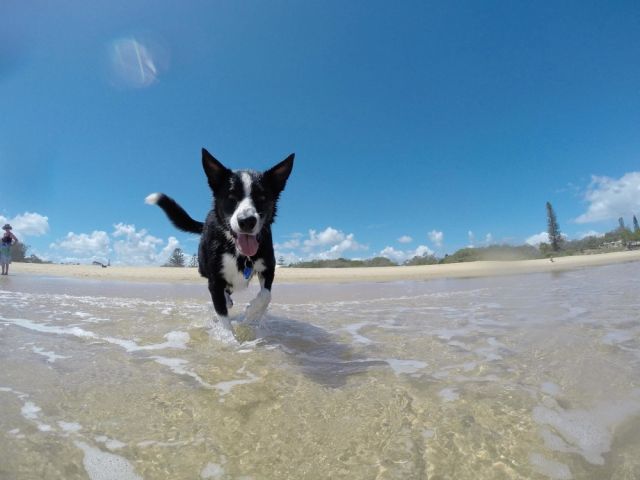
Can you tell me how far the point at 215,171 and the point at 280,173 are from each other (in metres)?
0.91

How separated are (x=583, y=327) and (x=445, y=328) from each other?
61.1 inches

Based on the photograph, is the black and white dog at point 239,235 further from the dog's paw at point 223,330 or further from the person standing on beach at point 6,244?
the person standing on beach at point 6,244

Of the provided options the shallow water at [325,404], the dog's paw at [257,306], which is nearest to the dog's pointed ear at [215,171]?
the dog's paw at [257,306]

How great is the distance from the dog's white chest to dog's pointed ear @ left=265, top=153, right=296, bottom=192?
1.17m

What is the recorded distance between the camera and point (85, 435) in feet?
5.89

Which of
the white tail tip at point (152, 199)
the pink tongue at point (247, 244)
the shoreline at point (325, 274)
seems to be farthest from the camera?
the shoreline at point (325, 274)

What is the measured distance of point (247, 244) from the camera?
4.29 meters

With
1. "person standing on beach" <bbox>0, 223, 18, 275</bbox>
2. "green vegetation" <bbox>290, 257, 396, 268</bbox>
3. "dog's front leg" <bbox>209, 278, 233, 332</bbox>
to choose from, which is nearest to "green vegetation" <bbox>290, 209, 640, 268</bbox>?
"green vegetation" <bbox>290, 257, 396, 268</bbox>

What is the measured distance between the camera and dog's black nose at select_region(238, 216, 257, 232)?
3932mm

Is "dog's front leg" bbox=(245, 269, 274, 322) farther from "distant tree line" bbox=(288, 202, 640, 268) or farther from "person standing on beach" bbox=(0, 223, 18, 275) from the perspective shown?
"person standing on beach" bbox=(0, 223, 18, 275)

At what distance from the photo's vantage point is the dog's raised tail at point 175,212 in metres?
7.29

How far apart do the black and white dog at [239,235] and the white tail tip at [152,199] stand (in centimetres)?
282

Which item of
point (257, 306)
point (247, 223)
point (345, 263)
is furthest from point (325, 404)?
point (345, 263)

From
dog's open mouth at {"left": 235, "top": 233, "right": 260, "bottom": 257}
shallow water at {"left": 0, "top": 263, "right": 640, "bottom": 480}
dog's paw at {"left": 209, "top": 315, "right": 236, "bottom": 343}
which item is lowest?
shallow water at {"left": 0, "top": 263, "right": 640, "bottom": 480}
